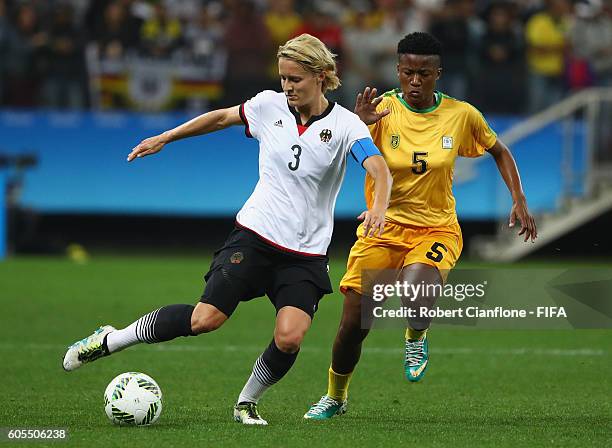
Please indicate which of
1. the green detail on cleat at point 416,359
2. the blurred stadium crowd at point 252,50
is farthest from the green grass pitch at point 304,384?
the blurred stadium crowd at point 252,50

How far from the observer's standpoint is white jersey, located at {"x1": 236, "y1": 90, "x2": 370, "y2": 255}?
22.9 feet

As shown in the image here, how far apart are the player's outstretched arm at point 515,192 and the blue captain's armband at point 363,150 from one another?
130cm

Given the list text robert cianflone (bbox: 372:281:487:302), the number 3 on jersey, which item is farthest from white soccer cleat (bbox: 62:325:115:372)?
text robert cianflone (bbox: 372:281:487:302)

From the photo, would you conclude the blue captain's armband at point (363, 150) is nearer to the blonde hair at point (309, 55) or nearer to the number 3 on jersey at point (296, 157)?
→ the number 3 on jersey at point (296, 157)

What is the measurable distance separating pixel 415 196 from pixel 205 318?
1777mm

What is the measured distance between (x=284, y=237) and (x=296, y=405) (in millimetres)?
1528

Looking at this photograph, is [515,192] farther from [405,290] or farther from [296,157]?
[296,157]

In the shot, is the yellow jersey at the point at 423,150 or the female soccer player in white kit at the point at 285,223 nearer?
the female soccer player in white kit at the point at 285,223

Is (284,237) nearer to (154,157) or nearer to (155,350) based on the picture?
(155,350)

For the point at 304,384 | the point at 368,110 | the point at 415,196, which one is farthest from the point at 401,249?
the point at 304,384

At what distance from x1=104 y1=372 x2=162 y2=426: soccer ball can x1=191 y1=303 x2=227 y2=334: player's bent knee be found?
445 millimetres

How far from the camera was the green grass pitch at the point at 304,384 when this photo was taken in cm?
679

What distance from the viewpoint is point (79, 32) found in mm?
19125

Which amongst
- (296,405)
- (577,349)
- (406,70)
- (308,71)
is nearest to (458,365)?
(577,349)
